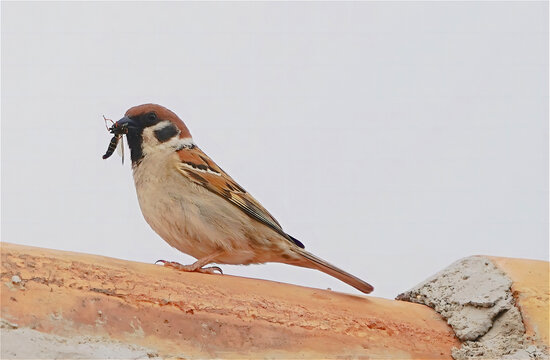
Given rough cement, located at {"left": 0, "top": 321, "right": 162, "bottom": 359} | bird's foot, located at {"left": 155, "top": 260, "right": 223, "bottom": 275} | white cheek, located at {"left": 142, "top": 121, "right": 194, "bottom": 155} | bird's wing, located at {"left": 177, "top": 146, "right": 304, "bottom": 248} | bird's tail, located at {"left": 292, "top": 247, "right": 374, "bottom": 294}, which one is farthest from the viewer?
white cheek, located at {"left": 142, "top": 121, "right": 194, "bottom": 155}

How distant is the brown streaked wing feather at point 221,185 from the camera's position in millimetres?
3725

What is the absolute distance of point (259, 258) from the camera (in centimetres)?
380

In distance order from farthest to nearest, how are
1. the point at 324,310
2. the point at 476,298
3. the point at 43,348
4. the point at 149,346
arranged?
1. the point at 476,298
2. the point at 324,310
3. the point at 149,346
4. the point at 43,348

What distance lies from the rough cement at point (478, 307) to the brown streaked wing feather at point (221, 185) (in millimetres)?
693

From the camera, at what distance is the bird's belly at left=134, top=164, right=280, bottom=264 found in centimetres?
361

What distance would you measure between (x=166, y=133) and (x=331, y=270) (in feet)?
3.02

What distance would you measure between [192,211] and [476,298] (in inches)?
45.6

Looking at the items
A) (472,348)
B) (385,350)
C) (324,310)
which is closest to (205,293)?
(324,310)

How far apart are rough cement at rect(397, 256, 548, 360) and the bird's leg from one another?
2.40 feet

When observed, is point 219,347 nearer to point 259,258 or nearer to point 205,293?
point 205,293

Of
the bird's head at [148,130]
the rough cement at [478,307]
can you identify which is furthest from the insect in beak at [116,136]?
the rough cement at [478,307]

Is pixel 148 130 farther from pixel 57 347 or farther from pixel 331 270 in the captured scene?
pixel 57 347

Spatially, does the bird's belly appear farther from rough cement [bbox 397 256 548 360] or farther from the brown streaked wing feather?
rough cement [bbox 397 256 548 360]

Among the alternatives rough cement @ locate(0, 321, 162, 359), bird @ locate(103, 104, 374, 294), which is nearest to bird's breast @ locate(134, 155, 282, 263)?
bird @ locate(103, 104, 374, 294)
